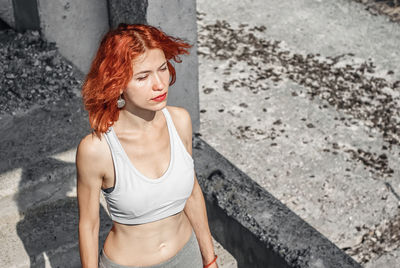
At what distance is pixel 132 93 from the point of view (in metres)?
2.73

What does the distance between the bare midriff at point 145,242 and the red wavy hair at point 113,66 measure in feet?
1.84

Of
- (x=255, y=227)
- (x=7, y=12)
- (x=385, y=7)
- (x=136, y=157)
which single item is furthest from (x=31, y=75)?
(x=385, y=7)

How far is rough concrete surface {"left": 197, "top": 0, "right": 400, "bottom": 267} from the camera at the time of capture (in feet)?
19.8

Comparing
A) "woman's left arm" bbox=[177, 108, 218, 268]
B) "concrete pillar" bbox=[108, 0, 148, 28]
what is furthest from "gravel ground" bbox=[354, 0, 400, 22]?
"woman's left arm" bbox=[177, 108, 218, 268]

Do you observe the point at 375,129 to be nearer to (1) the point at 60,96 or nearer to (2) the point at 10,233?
(1) the point at 60,96

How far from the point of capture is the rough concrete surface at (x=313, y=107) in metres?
6.05

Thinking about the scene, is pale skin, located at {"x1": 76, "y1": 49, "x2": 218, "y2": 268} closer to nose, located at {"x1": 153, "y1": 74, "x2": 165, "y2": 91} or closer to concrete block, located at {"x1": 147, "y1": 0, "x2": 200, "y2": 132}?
nose, located at {"x1": 153, "y1": 74, "x2": 165, "y2": 91}

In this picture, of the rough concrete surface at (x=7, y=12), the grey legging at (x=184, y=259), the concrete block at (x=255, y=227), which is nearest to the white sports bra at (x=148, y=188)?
the grey legging at (x=184, y=259)

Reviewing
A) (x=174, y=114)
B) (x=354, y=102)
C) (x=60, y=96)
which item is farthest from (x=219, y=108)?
(x=174, y=114)

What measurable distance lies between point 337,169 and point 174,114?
381cm

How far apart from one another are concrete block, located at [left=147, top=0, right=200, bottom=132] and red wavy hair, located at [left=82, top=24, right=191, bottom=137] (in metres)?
2.40

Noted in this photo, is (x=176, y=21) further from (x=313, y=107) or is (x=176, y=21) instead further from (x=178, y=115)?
(x=313, y=107)

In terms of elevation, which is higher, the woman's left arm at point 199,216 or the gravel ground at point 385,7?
the woman's left arm at point 199,216

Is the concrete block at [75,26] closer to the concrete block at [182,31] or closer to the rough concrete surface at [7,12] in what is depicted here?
the rough concrete surface at [7,12]
